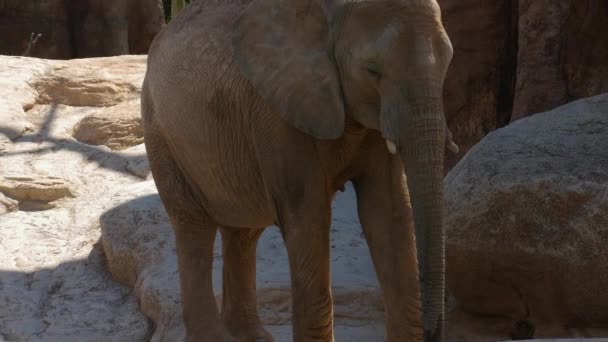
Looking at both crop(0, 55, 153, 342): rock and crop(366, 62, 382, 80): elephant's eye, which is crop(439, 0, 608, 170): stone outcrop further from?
crop(366, 62, 382, 80): elephant's eye

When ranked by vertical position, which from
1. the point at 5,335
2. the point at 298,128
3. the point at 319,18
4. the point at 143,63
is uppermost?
the point at 319,18

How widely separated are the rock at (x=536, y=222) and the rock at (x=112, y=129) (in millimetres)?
4284

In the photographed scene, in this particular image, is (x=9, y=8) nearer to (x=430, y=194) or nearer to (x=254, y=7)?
(x=254, y=7)

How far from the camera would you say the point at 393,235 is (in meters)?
4.73

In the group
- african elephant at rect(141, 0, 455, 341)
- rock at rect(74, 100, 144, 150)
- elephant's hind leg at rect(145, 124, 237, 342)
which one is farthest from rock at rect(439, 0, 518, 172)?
elephant's hind leg at rect(145, 124, 237, 342)

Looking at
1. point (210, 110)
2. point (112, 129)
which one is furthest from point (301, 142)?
point (112, 129)

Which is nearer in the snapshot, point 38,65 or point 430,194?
point 430,194

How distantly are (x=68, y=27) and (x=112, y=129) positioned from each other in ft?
21.2

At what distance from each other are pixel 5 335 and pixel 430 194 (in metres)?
3.77

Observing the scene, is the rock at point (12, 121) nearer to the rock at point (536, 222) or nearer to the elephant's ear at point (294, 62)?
the rock at point (536, 222)

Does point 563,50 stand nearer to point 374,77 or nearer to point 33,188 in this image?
point 33,188

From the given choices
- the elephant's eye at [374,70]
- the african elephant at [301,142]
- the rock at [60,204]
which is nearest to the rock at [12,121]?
the rock at [60,204]

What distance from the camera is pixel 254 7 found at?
4762 mm

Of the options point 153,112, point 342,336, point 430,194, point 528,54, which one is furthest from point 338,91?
point 528,54
